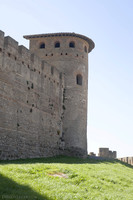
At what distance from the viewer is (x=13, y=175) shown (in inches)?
345

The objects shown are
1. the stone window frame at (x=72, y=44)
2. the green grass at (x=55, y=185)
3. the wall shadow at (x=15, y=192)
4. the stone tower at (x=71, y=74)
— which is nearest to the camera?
the wall shadow at (x=15, y=192)

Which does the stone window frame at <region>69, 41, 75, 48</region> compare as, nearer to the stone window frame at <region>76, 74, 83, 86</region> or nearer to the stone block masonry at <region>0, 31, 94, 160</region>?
the stone block masonry at <region>0, 31, 94, 160</region>

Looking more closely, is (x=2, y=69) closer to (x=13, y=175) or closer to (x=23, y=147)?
(x=23, y=147)

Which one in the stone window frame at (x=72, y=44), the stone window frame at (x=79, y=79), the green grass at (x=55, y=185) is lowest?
the green grass at (x=55, y=185)

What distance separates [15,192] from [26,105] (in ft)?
28.9

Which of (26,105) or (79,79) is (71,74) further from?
(26,105)

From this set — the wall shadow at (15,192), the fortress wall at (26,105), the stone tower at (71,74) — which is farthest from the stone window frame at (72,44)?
the wall shadow at (15,192)

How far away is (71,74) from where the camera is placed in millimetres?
21047

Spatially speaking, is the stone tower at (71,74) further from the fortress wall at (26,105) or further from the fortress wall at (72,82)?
the fortress wall at (26,105)

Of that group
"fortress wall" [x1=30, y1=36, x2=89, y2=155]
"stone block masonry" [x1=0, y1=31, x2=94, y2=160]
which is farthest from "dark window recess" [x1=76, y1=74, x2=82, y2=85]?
"stone block masonry" [x1=0, y1=31, x2=94, y2=160]

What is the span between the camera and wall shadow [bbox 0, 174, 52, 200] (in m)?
6.88

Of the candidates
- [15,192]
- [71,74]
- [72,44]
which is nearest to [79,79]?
[71,74]

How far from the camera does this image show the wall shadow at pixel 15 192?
22.6ft

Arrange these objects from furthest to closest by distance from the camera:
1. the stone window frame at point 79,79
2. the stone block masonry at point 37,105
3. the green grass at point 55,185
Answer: the stone window frame at point 79,79
the stone block masonry at point 37,105
the green grass at point 55,185
